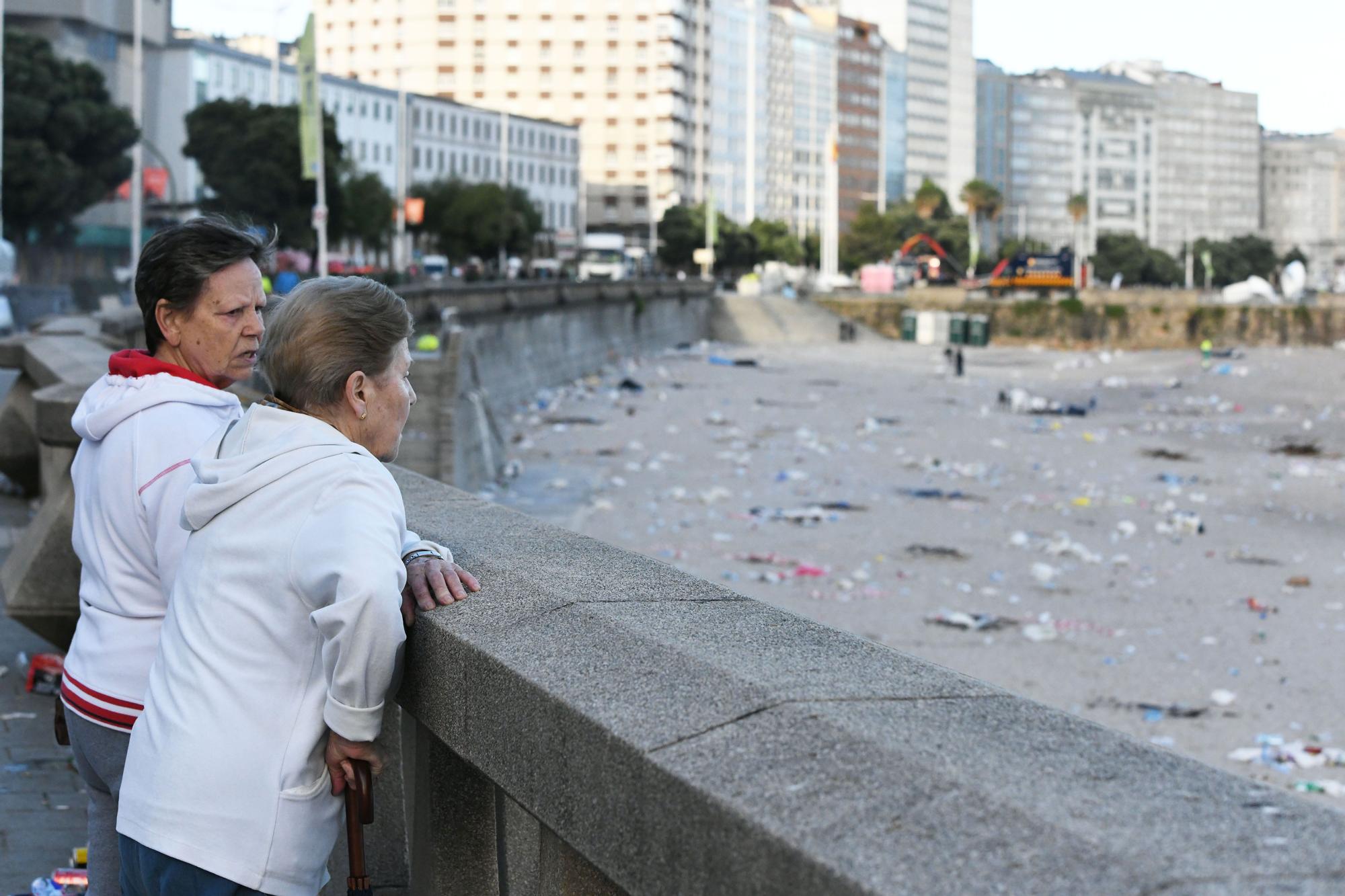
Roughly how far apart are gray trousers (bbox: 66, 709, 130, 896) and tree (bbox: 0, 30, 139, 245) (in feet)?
181

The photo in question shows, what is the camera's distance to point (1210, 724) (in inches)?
440

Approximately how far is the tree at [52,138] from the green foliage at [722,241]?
61.0 metres

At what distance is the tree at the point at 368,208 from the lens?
232ft

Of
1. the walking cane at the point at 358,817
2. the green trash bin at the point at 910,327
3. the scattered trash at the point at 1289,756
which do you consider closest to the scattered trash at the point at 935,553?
the scattered trash at the point at 1289,756

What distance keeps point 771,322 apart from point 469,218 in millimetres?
16000

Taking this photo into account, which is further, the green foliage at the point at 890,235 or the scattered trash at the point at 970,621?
the green foliage at the point at 890,235

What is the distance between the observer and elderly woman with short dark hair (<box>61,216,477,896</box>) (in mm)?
2799

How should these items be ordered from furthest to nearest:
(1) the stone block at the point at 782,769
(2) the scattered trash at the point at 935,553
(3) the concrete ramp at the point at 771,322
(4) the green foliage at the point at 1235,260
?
(4) the green foliage at the point at 1235,260 → (3) the concrete ramp at the point at 771,322 → (2) the scattered trash at the point at 935,553 → (1) the stone block at the point at 782,769

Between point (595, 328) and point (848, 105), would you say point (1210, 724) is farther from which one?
point (848, 105)

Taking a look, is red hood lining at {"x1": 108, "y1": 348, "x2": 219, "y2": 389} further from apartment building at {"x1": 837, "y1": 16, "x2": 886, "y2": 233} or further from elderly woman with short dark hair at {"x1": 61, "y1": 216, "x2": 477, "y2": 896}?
apartment building at {"x1": 837, "y1": 16, "x2": 886, "y2": 233}

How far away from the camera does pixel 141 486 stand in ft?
9.22

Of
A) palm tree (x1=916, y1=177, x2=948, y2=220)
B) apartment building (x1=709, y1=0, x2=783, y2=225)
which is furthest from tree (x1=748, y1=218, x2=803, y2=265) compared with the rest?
palm tree (x1=916, y1=177, x2=948, y2=220)

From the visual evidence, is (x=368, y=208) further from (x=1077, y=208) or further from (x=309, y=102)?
(x=1077, y=208)

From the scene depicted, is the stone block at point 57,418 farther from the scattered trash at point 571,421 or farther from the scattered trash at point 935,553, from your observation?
the scattered trash at point 571,421
